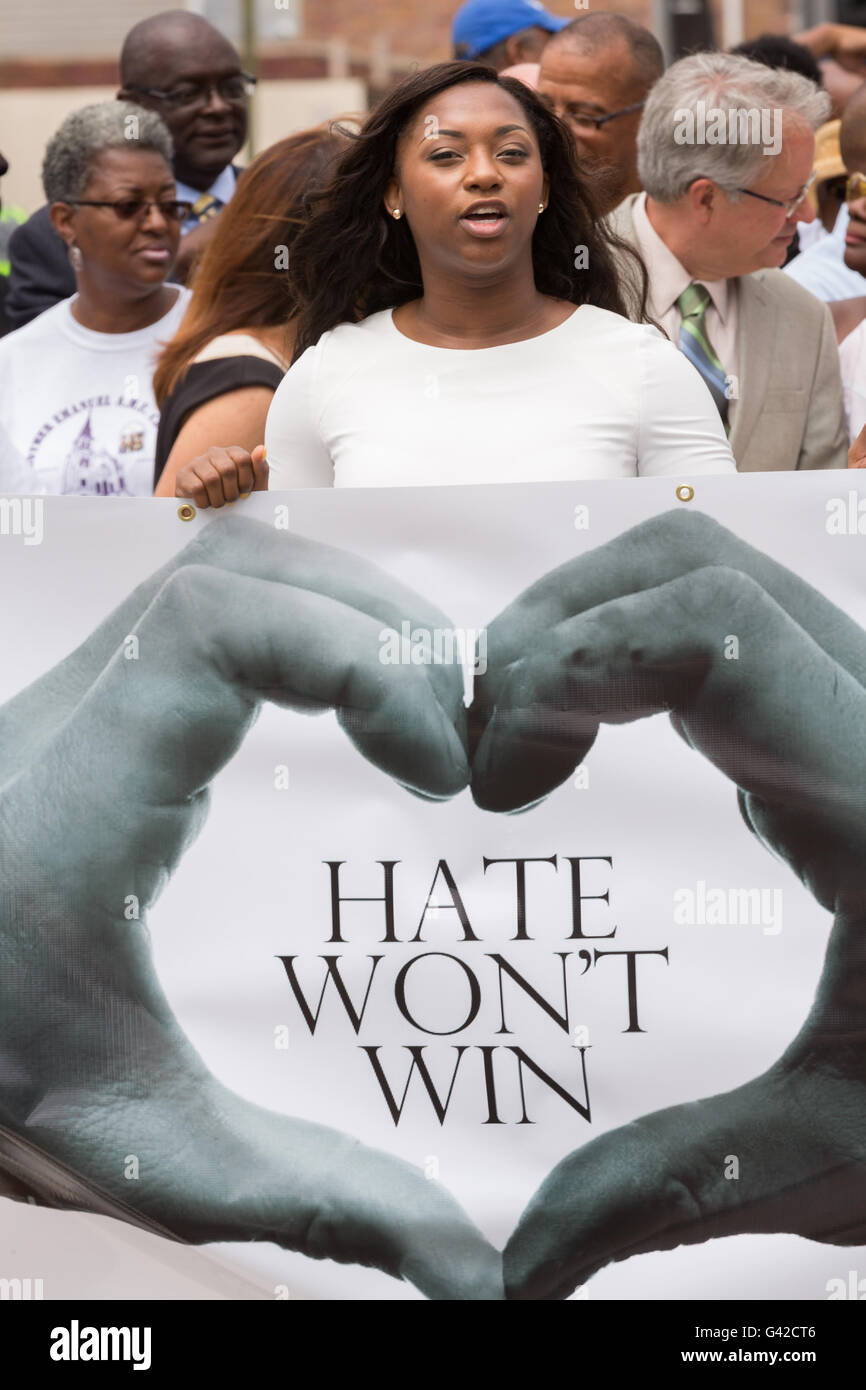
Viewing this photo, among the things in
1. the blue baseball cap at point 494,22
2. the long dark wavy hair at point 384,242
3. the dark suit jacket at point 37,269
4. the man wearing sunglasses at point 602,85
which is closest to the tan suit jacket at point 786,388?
the long dark wavy hair at point 384,242

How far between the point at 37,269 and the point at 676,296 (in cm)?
211

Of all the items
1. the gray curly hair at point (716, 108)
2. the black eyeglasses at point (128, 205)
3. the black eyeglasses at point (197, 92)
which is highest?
the black eyeglasses at point (197, 92)

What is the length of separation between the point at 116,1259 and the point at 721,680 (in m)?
1.38

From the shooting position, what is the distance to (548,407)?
3.36m

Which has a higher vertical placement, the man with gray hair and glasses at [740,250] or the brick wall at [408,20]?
the brick wall at [408,20]

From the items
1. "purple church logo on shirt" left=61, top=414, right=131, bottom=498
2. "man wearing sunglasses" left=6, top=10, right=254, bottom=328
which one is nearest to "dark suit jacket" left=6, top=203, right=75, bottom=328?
"man wearing sunglasses" left=6, top=10, right=254, bottom=328

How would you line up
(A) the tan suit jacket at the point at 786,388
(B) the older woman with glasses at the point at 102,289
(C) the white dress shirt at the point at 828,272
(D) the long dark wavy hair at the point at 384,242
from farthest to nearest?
(C) the white dress shirt at the point at 828,272
(B) the older woman with glasses at the point at 102,289
(A) the tan suit jacket at the point at 786,388
(D) the long dark wavy hair at the point at 384,242

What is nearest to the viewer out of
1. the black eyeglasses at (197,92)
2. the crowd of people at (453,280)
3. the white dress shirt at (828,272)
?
the crowd of people at (453,280)

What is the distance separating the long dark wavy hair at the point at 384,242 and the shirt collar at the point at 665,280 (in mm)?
717

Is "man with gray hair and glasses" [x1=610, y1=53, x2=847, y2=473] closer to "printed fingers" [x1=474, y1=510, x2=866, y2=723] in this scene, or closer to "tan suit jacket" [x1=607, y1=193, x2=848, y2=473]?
"tan suit jacket" [x1=607, y1=193, x2=848, y2=473]

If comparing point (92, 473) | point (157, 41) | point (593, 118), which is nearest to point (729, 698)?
point (92, 473)

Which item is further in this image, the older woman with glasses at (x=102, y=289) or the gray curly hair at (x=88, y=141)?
the gray curly hair at (x=88, y=141)

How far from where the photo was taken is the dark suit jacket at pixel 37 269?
224 inches

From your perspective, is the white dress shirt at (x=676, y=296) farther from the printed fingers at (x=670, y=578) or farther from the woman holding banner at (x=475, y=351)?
the printed fingers at (x=670, y=578)
